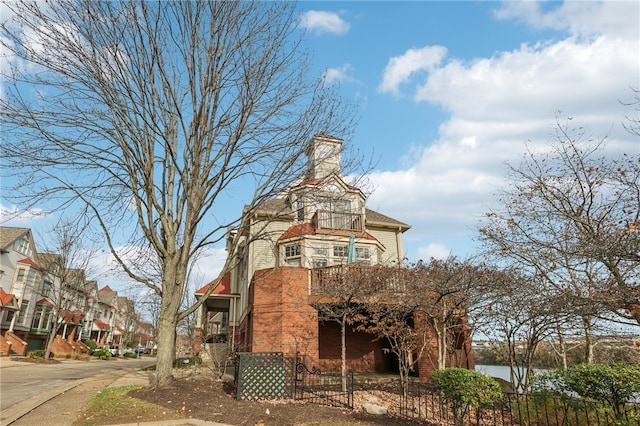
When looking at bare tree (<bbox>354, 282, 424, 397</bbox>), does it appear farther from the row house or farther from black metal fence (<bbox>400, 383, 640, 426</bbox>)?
the row house

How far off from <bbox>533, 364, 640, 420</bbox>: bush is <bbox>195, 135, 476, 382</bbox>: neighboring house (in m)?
6.90

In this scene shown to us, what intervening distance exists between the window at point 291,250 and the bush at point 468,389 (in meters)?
11.8

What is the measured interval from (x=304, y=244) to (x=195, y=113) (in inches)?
327

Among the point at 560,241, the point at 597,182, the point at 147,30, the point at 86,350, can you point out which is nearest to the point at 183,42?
the point at 147,30

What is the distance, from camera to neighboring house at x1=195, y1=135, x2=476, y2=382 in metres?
12.7

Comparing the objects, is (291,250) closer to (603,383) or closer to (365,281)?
(365,281)

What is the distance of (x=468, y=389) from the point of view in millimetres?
6168

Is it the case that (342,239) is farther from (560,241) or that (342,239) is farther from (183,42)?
(183,42)

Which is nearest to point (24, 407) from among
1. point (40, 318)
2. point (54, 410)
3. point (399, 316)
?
point (54, 410)

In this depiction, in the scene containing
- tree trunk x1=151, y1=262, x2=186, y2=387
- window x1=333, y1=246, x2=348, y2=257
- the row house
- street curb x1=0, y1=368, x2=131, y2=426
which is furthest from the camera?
the row house

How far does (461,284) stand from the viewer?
10070 mm

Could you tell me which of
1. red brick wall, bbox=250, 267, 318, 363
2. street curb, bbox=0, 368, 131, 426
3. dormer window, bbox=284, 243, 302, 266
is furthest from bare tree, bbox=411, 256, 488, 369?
street curb, bbox=0, 368, 131, 426

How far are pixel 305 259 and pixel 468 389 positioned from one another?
11.6 metres

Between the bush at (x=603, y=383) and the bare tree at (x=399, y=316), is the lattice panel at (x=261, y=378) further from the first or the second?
the bush at (x=603, y=383)
